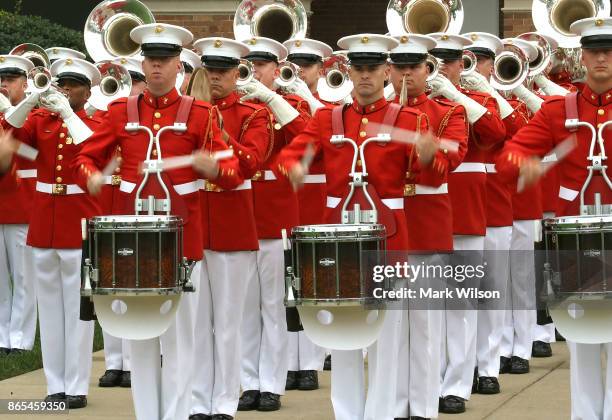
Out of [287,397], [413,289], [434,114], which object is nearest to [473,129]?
[434,114]

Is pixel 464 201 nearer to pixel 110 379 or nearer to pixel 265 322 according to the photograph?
pixel 265 322

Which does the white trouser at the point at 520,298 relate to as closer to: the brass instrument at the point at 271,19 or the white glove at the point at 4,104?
the brass instrument at the point at 271,19

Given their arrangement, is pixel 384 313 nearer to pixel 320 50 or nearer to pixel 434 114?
pixel 434 114

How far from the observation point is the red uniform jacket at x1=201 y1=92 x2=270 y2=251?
905cm

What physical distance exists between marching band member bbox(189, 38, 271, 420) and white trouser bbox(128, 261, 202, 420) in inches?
26.0

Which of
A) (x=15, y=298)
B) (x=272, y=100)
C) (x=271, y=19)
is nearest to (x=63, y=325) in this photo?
(x=272, y=100)

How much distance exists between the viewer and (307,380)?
10.4 metres

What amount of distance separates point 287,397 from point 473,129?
6.99 ft

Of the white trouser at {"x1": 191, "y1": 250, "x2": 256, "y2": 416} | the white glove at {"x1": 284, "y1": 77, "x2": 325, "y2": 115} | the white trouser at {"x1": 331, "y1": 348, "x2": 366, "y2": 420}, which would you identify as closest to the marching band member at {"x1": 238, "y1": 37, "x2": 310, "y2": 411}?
the white glove at {"x1": 284, "y1": 77, "x2": 325, "y2": 115}

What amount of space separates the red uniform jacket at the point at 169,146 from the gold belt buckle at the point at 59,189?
4.71ft

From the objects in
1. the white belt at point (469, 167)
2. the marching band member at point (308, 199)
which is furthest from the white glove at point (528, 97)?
the marching band member at point (308, 199)

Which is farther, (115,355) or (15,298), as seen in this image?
(15,298)

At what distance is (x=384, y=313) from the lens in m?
7.76

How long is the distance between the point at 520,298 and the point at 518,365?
65 cm
